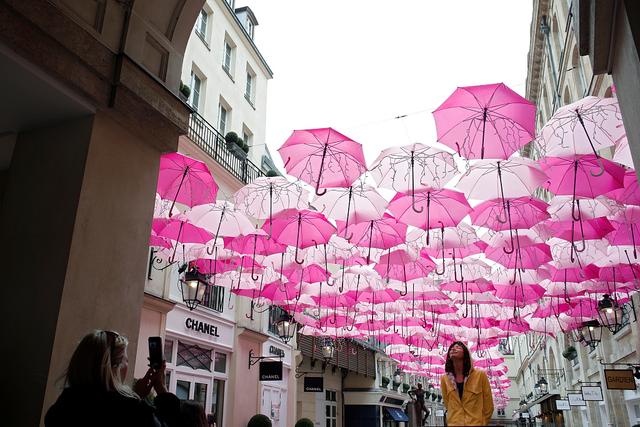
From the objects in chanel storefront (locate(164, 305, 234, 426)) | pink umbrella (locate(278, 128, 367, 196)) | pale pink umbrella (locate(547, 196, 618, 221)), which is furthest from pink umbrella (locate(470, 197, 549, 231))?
chanel storefront (locate(164, 305, 234, 426))

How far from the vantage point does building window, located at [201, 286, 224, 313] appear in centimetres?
1371

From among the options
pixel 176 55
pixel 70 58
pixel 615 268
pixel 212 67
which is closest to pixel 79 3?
pixel 70 58

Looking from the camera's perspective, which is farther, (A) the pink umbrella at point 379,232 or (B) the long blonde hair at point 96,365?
(A) the pink umbrella at point 379,232

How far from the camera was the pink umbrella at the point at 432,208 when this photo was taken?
8.55 m

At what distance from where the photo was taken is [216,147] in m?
15.2

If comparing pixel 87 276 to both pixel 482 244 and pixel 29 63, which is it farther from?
pixel 482 244

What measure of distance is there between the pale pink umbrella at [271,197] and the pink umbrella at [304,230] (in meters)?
0.39

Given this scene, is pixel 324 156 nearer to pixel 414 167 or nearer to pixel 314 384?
pixel 414 167

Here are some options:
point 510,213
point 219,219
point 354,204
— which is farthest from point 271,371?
point 510,213

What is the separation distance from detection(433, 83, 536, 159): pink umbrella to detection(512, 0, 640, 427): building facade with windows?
3822 millimetres

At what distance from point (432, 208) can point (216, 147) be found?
330 inches

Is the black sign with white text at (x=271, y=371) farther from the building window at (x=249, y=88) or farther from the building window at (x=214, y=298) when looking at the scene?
the building window at (x=249, y=88)

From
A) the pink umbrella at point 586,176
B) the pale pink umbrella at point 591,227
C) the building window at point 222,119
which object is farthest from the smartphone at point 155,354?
the building window at point 222,119

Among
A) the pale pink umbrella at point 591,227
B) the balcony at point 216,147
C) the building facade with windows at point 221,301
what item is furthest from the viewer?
the balcony at point 216,147
